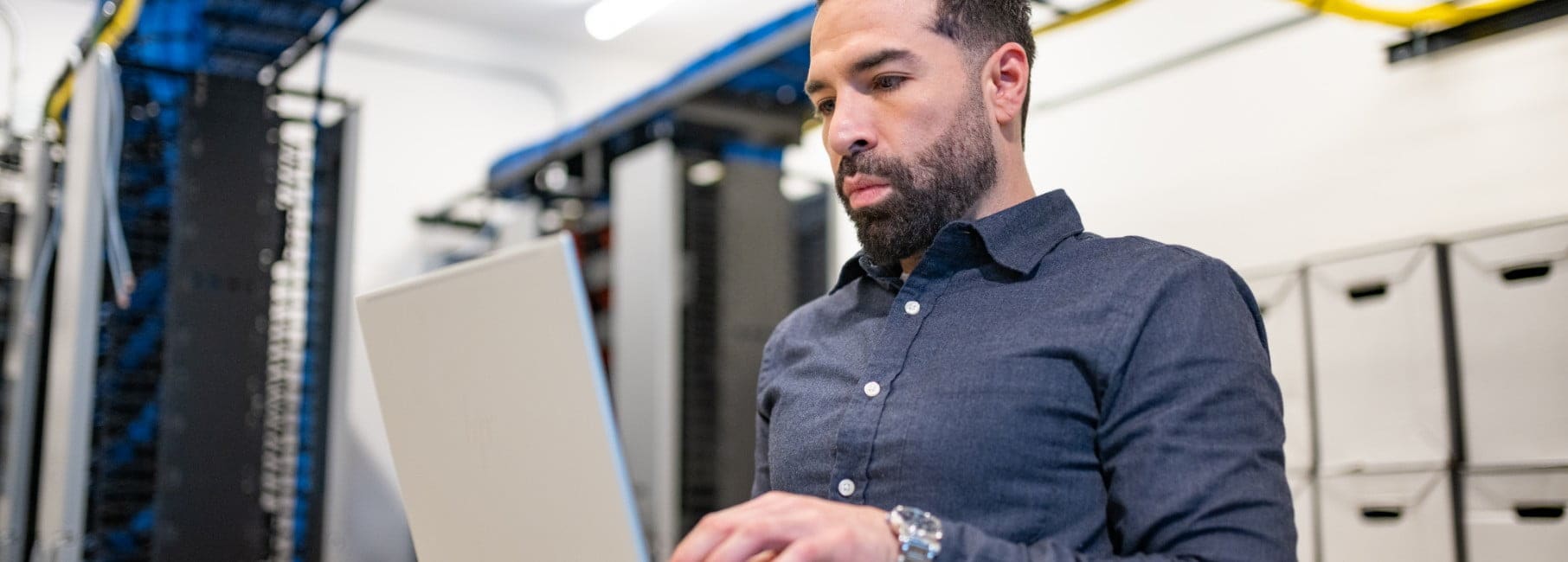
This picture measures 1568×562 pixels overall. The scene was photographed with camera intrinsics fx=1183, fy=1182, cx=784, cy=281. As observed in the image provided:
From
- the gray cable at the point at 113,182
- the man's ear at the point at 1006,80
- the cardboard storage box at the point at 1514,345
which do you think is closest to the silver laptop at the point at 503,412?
the man's ear at the point at 1006,80

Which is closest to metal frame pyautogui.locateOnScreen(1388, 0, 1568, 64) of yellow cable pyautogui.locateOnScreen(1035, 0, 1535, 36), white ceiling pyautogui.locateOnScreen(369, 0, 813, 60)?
yellow cable pyautogui.locateOnScreen(1035, 0, 1535, 36)

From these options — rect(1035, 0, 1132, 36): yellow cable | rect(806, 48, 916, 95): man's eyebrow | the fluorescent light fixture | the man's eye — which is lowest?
the man's eye

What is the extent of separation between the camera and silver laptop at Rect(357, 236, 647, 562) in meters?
0.75

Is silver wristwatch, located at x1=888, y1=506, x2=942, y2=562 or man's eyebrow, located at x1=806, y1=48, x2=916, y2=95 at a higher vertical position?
man's eyebrow, located at x1=806, y1=48, x2=916, y2=95

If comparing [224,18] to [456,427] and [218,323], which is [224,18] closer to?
[218,323]

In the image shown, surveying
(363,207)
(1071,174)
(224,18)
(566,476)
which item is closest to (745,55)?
(1071,174)

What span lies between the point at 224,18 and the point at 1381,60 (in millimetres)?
2910

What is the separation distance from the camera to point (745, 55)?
3.57 meters

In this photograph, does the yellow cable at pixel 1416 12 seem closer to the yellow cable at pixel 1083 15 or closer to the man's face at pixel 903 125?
the yellow cable at pixel 1083 15

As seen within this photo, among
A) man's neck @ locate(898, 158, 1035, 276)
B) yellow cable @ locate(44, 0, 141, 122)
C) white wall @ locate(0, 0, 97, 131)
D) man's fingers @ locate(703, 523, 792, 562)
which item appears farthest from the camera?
white wall @ locate(0, 0, 97, 131)

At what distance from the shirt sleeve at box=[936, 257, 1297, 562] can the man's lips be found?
10.4 inches

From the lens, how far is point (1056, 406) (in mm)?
920

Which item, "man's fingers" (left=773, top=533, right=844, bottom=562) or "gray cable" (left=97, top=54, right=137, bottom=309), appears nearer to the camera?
"man's fingers" (left=773, top=533, right=844, bottom=562)

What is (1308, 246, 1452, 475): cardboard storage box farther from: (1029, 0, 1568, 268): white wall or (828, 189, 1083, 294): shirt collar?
(828, 189, 1083, 294): shirt collar
